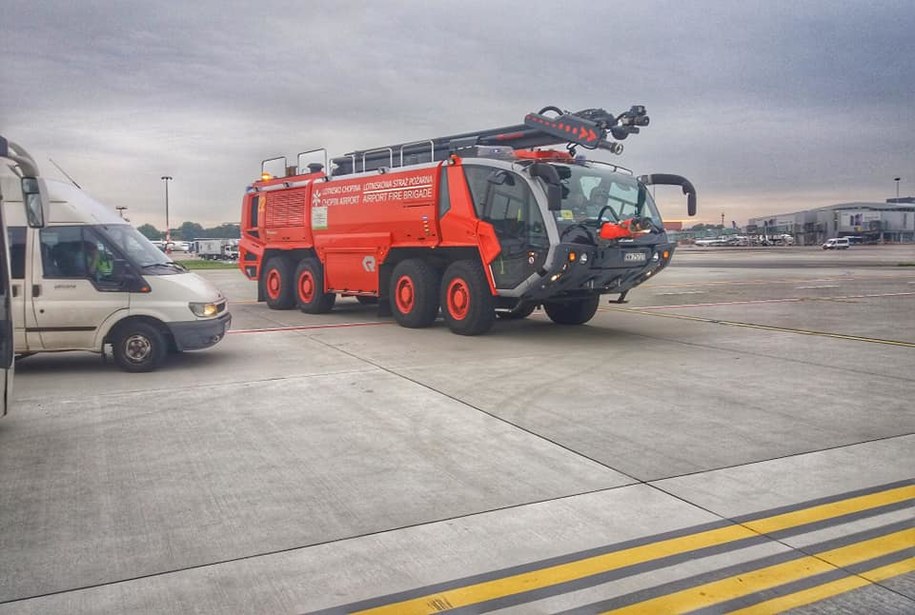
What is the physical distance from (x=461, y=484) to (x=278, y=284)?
1224cm

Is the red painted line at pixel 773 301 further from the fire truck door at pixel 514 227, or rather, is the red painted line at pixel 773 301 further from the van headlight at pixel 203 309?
the van headlight at pixel 203 309

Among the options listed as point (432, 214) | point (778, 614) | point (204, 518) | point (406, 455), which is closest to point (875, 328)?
point (432, 214)

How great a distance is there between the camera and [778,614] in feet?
10.7

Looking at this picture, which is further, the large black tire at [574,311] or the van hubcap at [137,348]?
the large black tire at [574,311]

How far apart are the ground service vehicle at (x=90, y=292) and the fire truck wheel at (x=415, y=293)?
433 centimetres

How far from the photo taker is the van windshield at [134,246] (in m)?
8.73

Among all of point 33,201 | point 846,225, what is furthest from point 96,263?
point 846,225

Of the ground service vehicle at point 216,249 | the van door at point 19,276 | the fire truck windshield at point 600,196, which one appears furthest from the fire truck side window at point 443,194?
the ground service vehicle at point 216,249

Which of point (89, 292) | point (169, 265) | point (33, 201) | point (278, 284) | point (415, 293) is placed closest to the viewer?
point (33, 201)

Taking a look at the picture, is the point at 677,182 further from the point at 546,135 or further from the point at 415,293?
the point at 415,293

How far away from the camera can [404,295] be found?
13117mm

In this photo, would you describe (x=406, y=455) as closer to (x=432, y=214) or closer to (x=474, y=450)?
(x=474, y=450)

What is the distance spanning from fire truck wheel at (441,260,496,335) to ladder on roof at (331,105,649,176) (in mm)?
1895

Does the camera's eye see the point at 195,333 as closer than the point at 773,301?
Yes
